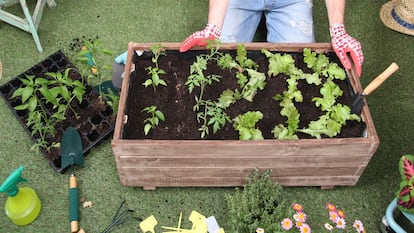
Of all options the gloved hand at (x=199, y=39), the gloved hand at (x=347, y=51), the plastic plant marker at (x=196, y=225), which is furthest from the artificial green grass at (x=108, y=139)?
the gloved hand at (x=199, y=39)

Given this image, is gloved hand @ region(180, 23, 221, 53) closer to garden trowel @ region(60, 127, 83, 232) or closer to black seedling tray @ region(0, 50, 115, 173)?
black seedling tray @ region(0, 50, 115, 173)

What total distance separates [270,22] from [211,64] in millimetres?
498

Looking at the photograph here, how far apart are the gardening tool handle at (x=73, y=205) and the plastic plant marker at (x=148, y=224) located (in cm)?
25

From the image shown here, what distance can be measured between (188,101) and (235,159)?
0.30 metres

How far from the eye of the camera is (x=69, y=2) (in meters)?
2.34

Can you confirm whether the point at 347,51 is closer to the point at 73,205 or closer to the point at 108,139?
the point at 108,139

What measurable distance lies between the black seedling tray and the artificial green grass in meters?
0.06

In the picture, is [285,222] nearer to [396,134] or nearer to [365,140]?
[365,140]

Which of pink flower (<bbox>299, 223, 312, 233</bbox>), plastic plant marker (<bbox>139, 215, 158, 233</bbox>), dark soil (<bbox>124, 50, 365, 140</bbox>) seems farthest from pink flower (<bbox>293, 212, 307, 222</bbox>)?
plastic plant marker (<bbox>139, 215, 158, 233</bbox>)

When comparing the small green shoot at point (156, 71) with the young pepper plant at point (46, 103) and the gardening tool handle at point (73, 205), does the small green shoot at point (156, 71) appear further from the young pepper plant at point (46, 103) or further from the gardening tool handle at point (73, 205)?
the gardening tool handle at point (73, 205)

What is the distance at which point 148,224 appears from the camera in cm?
154

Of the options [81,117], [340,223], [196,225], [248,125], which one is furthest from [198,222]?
[81,117]

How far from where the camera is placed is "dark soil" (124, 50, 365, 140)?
1445mm

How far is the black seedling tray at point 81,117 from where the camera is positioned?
170 cm
